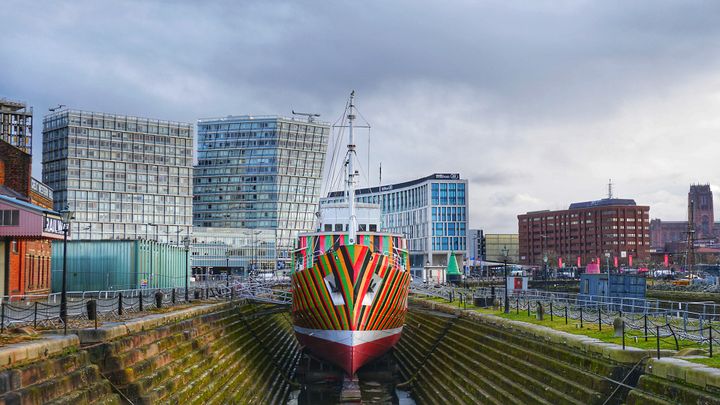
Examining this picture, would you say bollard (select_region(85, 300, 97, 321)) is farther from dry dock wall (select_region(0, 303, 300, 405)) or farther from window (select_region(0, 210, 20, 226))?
window (select_region(0, 210, 20, 226))

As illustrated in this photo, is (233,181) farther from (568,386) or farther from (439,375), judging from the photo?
(568,386)

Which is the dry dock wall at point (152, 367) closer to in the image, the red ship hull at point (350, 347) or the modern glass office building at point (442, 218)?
the red ship hull at point (350, 347)

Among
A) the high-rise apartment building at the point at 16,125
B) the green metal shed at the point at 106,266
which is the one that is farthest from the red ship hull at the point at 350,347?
the high-rise apartment building at the point at 16,125

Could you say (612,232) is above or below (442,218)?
below

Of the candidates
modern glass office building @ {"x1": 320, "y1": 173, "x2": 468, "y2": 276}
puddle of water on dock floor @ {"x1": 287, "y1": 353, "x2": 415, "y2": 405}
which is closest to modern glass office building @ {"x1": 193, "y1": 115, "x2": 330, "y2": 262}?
modern glass office building @ {"x1": 320, "y1": 173, "x2": 468, "y2": 276}

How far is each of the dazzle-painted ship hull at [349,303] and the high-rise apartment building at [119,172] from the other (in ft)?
362

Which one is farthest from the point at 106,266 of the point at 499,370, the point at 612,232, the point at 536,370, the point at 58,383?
the point at 612,232

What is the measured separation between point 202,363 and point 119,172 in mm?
126884

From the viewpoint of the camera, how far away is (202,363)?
85.4 ft

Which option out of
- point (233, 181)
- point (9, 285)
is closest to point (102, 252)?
point (9, 285)

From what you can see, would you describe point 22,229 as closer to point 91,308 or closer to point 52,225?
point 52,225

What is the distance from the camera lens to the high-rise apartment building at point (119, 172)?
13775 centimetres

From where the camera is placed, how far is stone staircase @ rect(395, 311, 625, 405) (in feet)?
→ 58.4

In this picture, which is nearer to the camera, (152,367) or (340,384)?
(152,367)
